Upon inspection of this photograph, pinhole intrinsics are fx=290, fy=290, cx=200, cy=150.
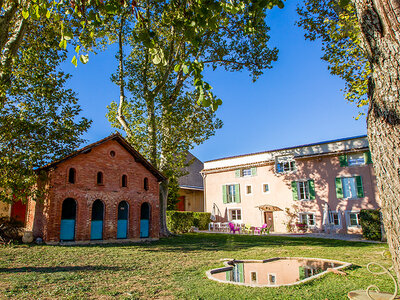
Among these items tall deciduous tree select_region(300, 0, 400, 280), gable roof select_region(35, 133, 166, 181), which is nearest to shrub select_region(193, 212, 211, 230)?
gable roof select_region(35, 133, 166, 181)

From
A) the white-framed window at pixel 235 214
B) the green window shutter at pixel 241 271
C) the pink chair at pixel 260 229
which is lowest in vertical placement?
the green window shutter at pixel 241 271

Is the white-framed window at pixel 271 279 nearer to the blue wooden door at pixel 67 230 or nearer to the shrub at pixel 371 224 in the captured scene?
the blue wooden door at pixel 67 230

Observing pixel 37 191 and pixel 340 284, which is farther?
pixel 37 191

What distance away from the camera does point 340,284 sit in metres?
6.35

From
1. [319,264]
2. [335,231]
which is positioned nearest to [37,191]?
[319,264]

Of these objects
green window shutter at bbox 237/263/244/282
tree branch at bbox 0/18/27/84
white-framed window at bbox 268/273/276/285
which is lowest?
white-framed window at bbox 268/273/276/285

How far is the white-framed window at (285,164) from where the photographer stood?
25500 mm

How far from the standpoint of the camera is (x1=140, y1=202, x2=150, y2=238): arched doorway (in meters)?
17.5

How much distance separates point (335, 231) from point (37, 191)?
20.5 meters

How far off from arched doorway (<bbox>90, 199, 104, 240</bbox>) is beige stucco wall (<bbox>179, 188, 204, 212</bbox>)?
17924mm

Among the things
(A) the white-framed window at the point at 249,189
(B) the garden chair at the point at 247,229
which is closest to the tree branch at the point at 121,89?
(B) the garden chair at the point at 247,229

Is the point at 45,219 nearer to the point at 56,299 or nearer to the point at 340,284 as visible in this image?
the point at 56,299

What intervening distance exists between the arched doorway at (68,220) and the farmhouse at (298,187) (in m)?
15.9

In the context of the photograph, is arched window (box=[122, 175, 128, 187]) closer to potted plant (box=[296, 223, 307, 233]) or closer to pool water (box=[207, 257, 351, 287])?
pool water (box=[207, 257, 351, 287])
